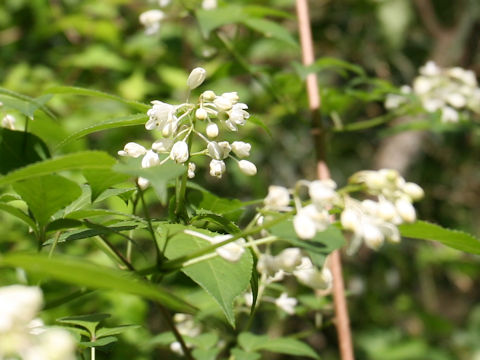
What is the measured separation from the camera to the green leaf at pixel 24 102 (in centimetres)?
68

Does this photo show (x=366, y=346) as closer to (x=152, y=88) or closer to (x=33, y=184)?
(x=152, y=88)

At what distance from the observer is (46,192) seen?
2.13ft

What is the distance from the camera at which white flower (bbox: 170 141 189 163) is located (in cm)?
68

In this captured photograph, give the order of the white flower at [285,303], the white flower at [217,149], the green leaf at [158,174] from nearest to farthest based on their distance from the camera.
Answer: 1. the green leaf at [158,174]
2. the white flower at [217,149]
3. the white flower at [285,303]

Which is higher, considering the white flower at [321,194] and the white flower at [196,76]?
the white flower at [196,76]

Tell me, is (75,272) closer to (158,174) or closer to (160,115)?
(158,174)

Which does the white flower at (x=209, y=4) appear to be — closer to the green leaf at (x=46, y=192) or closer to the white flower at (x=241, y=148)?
the white flower at (x=241, y=148)

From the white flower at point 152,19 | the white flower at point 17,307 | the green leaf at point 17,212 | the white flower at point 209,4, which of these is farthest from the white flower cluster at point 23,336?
the white flower at point 152,19

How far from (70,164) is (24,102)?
0.77 ft

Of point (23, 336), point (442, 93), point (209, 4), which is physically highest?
point (442, 93)

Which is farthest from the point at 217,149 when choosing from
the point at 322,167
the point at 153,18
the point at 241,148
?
the point at 153,18

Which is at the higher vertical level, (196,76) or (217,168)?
(196,76)

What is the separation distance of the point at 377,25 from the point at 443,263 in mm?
1452

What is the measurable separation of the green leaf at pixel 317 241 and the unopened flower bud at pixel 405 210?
2.5 inches
